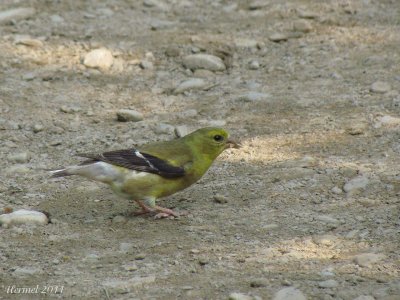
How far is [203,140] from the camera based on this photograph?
7934 mm

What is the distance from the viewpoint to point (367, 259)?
643 centimetres

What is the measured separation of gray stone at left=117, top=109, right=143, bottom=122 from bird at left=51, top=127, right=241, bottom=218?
6.13 feet

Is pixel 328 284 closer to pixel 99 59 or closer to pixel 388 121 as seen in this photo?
pixel 388 121

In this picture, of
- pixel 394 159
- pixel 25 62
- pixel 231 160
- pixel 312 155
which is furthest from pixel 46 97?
pixel 394 159

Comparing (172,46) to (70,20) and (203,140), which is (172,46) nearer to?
(70,20)

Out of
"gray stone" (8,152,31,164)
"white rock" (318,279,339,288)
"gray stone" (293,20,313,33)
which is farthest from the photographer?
"gray stone" (293,20,313,33)

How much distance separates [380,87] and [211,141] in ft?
9.26

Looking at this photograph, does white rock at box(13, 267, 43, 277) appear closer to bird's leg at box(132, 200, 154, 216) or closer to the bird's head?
bird's leg at box(132, 200, 154, 216)

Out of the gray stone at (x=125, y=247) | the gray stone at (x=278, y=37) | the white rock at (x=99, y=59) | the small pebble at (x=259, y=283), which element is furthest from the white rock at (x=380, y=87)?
the small pebble at (x=259, y=283)

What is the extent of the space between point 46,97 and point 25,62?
0.84m

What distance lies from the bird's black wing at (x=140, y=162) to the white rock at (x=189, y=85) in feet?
9.04

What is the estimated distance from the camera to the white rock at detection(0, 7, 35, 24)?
1173 centimetres

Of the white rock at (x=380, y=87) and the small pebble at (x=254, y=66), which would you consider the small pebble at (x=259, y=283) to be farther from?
the small pebble at (x=254, y=66)

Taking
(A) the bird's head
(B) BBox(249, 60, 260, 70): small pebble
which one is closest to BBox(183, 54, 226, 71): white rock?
Answer: (B) BBox(249, 60, 260, 70): small pebble
